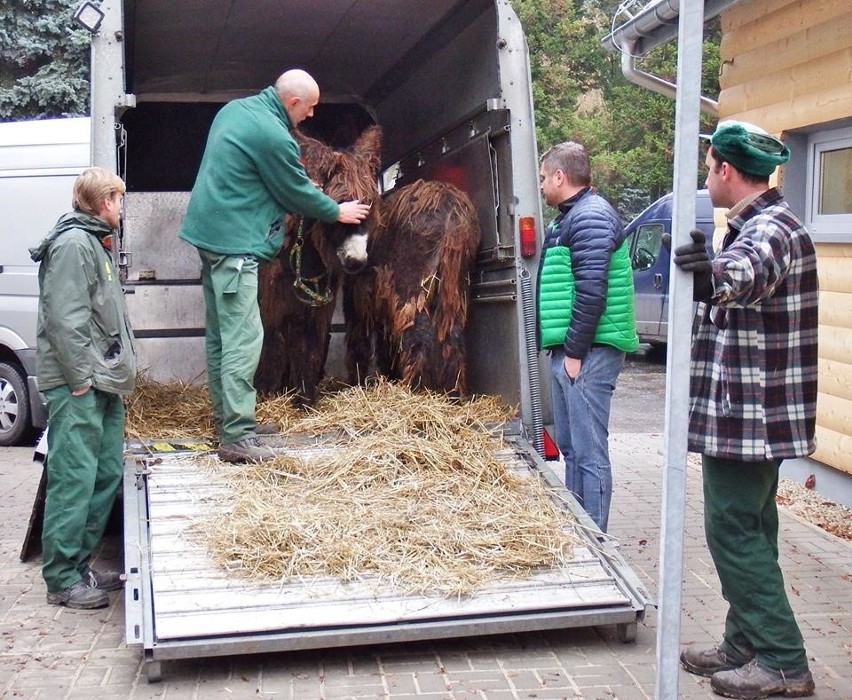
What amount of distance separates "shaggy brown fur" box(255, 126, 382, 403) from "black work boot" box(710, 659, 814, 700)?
9.66ft

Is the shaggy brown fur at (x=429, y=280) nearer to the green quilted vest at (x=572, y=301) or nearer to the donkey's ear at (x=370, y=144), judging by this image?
the donkey's ear at (x=370, y=144)

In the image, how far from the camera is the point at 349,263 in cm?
573

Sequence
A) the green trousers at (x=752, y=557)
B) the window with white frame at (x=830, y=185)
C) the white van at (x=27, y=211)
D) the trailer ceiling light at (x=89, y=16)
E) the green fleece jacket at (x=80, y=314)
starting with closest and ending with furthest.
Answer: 1. the green trousers at (x=752, y=557)
2. the green fleece jacket at (x=80, y=314)
3. the trailer ceiling light at (x=89, y=16)
4. the window with white frame at (x=830, y=185)
5. the white van at (x=27, y=211)

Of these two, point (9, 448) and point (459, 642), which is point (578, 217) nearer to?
point (459, 642)

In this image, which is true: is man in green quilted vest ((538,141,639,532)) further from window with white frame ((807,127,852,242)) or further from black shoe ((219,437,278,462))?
window with white frame ((807,127,852,242))

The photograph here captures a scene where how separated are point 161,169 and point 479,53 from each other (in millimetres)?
3116

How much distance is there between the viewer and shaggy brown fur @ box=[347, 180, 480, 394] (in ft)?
19.6

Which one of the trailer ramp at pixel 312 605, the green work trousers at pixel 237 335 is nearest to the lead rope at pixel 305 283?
the green work trousers at pixel 237 335

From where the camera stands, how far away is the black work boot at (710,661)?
4.12 m

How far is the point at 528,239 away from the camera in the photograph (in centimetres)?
564

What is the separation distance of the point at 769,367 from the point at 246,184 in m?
2.83

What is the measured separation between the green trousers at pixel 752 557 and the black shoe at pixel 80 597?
9.24 ft

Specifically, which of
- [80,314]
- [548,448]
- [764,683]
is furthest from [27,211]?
[764,683]

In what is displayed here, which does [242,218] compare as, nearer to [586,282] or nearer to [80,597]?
[586,282]
